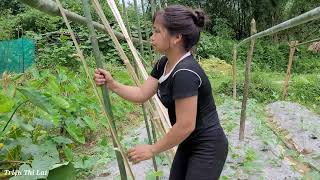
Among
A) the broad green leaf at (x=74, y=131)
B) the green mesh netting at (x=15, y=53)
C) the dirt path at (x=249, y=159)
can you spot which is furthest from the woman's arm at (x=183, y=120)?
the green mesh netting at (x=15, y=53)

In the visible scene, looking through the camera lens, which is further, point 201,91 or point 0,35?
point 0,35

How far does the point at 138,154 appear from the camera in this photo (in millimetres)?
1696

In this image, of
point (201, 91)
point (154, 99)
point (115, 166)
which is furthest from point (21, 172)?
point (115, 166)

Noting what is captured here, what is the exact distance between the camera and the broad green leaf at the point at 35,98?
1.94 meters

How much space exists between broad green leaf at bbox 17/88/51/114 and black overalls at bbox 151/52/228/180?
0.49 metres

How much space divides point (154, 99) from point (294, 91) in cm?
785

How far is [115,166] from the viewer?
3.65 metres

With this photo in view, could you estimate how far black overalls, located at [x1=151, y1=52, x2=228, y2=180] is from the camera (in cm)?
179

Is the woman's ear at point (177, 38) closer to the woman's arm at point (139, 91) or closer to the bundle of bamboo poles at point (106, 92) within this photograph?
Result: the bundle of bamboo poles at point (106, 92)

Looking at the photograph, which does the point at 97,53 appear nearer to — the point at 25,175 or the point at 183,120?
the point at 183,120

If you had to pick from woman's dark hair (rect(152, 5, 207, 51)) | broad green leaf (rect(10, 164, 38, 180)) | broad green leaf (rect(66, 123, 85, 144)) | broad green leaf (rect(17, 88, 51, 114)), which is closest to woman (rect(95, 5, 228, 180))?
woman's dark hair (rect(152, 5, 207, 51))

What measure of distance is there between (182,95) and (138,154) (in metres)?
0.28

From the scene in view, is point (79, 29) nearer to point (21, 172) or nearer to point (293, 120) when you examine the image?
point (293, 120)

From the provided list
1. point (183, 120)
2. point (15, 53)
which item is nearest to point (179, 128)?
point (183, 120)
